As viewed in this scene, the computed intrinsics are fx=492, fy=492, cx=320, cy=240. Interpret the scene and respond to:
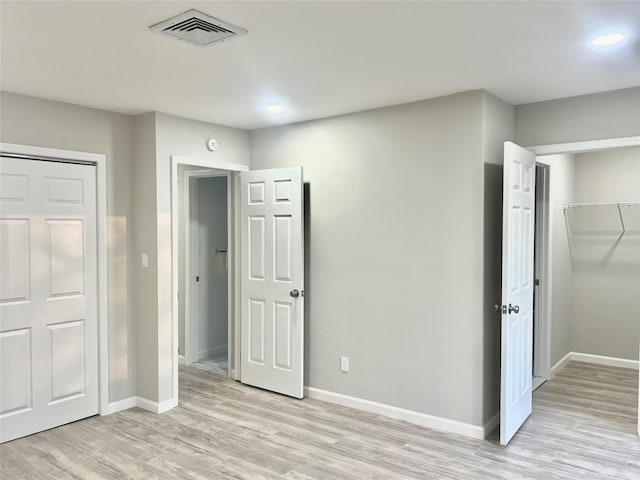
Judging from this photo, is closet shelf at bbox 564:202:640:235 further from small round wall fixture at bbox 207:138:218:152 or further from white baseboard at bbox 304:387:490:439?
small round wall fixture at bbox 207:138:218:152

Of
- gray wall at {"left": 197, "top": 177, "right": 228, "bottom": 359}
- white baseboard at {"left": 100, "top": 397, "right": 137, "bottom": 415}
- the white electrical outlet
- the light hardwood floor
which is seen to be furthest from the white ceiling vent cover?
gray wall at {"left": 197, "top": 177, "right": 228, "bottom": 359}

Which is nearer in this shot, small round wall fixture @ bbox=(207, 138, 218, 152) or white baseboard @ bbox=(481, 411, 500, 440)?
white baseboard @ bbox=(481, 411, 500, 440)

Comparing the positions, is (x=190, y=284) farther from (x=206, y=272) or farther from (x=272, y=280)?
(x=272, y=280)

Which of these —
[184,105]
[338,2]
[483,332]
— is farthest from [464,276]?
[184,105]

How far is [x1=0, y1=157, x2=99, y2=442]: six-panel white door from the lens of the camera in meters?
3.48

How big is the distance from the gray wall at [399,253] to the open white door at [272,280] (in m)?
0.18

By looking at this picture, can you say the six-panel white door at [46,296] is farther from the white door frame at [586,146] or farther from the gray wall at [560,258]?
the gray wall at [560,258]

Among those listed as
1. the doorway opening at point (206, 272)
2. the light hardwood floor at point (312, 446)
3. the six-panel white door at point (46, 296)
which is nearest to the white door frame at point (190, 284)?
the doorway opening at point (206, 272)

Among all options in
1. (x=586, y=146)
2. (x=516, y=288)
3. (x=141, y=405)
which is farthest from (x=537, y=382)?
(x=141, y=405)

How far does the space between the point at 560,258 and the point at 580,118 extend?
1.98 m

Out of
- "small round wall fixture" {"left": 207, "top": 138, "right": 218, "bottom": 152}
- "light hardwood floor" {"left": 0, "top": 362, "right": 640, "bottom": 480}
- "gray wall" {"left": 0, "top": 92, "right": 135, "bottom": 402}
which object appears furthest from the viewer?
"small round wall fixture" {"left": 207, "top": 138, "right": 218, "bottom": 152}

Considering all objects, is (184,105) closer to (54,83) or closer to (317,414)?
(54,83)

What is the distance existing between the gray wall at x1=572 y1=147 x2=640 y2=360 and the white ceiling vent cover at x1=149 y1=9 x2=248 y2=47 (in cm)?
458

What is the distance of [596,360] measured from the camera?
5445 mm
